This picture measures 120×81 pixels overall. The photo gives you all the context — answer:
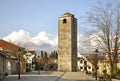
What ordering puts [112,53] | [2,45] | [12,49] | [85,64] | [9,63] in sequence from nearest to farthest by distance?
[112,53]
[9,63]
[12,49]
[2,45]
[85,64]

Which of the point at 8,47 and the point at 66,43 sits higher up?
the point at 66,43

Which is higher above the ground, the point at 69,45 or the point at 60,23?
the point at 60,23

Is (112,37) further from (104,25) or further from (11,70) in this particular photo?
(11,70)

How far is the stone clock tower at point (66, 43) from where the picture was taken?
95500mm

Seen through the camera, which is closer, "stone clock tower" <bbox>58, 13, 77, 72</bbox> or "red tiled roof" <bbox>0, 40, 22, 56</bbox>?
"red tiled roof" <bbox>0, 40, 22, 56</bbox>

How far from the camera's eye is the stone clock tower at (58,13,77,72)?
95.5 m

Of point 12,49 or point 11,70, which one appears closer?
point 11,70

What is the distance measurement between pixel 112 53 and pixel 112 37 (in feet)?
5.05

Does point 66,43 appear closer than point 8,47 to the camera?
No

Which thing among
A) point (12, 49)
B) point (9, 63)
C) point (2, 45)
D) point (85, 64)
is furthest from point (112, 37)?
point (85, 64)

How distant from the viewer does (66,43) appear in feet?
318

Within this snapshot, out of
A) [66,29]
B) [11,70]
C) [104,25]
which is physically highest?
[66,29]

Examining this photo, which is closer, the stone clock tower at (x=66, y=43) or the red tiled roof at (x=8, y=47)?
the red tiled roof at (x=8, y=47)

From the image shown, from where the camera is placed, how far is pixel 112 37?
29.9 meters
